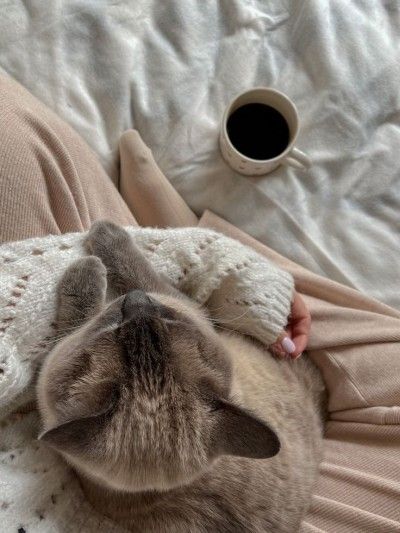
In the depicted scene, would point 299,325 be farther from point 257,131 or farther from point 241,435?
point 257,131

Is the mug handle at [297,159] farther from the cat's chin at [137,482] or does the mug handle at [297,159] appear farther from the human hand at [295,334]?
the cat's chin at [137,482]

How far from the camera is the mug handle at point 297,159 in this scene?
46.6 inches

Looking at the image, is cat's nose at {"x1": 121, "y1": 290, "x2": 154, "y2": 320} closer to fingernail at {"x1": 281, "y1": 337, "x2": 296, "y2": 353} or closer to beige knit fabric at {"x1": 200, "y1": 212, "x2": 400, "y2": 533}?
fingernail at {"x1": 281, "y1": 337, "x2": 296, "y2": 353}

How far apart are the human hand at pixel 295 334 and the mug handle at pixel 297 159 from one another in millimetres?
331

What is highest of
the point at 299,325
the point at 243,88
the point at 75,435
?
the point at 243,88

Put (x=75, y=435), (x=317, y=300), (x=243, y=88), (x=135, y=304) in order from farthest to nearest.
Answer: (x=243, y=88)
(x=317, y=300)
(x=135, y=304)
(x=75, y=435)

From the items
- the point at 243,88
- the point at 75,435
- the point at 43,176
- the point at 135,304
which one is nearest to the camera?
the point at 75,435

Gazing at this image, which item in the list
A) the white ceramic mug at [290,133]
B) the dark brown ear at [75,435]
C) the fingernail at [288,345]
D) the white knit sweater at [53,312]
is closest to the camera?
the dark brown ear at [75,435]

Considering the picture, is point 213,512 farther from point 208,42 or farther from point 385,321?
point 208,42

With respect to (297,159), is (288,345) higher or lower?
lower

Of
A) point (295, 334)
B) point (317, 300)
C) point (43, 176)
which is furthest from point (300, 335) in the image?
point (43, 176)

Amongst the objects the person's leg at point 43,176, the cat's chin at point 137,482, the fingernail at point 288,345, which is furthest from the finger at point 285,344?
the person's leg at point 43,176

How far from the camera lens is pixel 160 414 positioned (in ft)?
2.45

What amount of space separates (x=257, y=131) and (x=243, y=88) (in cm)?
15
